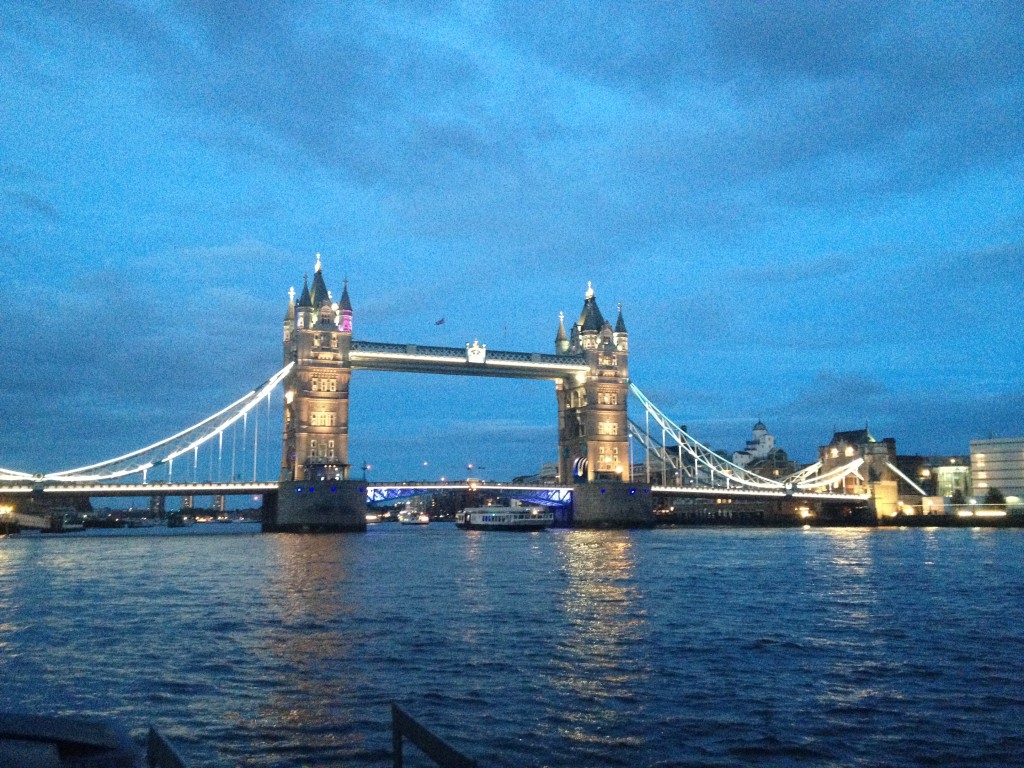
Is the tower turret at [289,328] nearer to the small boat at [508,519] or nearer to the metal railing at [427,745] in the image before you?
the small boat at [508,519]

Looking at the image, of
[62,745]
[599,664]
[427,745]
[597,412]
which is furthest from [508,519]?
[62,745]

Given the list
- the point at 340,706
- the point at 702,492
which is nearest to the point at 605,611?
the point at 340,706

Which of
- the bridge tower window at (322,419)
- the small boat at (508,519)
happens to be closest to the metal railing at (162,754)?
the bridge tower window at (322,419)

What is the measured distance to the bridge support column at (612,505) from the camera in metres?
98.1

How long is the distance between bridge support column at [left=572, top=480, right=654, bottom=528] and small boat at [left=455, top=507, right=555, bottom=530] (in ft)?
16.2

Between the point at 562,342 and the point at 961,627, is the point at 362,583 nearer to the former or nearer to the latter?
the point at 961,627

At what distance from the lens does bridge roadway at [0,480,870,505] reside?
79125 millimetres

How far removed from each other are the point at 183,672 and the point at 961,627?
17638mm

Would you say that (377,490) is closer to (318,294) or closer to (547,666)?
(318,294)

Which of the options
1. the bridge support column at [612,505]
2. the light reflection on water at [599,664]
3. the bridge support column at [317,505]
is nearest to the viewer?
the light reflection on water at [599,664]

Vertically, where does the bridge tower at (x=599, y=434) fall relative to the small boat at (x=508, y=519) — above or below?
above

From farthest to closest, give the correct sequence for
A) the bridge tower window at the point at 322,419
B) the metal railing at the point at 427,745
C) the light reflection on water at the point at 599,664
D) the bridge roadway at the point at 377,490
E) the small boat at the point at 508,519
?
the small boat at the point at 508,519
the bridge tower window at the point at 322,419
the bridge roadway at the point at 377,490
the light reflection on water at the point at 599,664
the metal railing at the point at 427,745

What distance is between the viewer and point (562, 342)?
4673 inches

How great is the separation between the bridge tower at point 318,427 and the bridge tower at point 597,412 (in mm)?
28218
